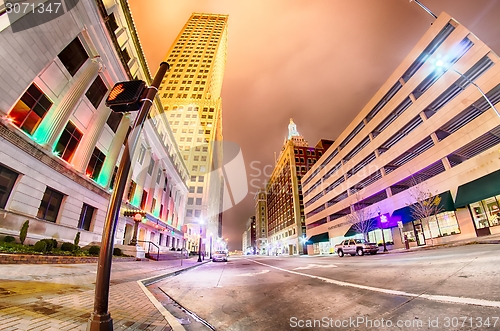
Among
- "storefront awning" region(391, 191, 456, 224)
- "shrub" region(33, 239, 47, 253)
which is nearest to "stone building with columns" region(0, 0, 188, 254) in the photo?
"shrub" region(33, 239, 47, 253)

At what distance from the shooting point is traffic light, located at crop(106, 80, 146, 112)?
3886 mm

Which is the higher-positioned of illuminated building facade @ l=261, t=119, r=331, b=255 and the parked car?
illuminated building facade @ l=261, t=119, r=331, b=255

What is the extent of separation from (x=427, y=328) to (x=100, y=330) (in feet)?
13.1

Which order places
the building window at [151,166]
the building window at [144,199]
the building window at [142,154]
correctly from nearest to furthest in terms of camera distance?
1. the building window at [142,154]
2. the building window at [144,199]
3. the building window at [151,166]

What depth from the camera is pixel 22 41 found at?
12.2 m

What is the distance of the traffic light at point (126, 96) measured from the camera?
3.89m

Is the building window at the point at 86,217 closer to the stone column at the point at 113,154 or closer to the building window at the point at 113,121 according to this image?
the stone column at the point at 113,154

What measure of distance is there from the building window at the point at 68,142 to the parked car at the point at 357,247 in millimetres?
28734

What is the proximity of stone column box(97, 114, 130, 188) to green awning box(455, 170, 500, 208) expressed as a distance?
114ft

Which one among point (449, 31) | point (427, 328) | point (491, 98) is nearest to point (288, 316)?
point (427, 328)

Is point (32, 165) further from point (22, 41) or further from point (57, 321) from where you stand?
point (57, 321)

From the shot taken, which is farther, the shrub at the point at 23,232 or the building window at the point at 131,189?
the building window at the point at 131,189

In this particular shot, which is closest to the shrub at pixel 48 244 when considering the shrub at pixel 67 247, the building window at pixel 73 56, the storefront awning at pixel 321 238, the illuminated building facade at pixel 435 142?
the shrub at pixel 67 247

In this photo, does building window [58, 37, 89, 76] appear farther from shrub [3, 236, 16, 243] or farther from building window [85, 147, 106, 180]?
shrub [3, 236, 16, 243]
